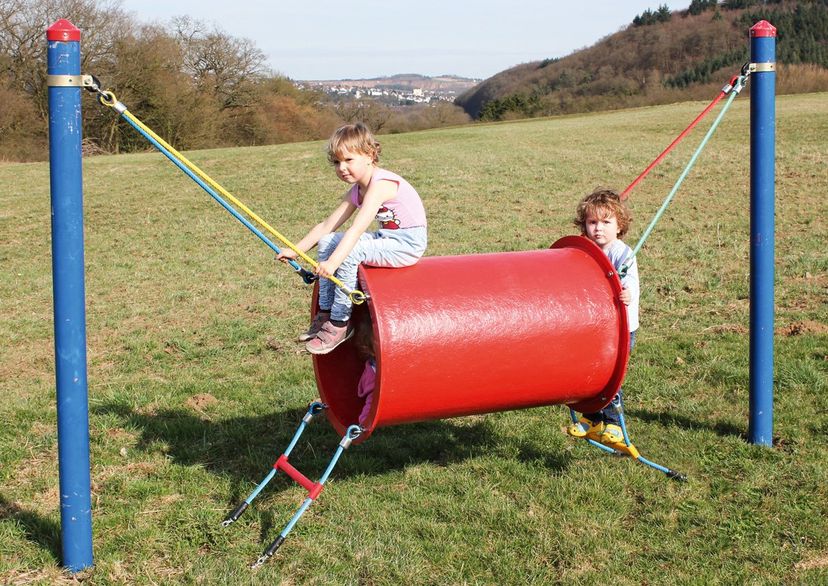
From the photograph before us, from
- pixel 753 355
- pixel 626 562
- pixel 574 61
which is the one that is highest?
pixel 574 61

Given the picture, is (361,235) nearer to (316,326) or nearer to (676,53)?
(316,326)

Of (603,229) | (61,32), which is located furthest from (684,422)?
(61,32)

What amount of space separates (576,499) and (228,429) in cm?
242

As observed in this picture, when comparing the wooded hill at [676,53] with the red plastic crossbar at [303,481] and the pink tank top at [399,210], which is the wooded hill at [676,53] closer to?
the pink tank top at [399,210]

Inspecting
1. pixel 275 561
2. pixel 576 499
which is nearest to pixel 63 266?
pixel 275 561

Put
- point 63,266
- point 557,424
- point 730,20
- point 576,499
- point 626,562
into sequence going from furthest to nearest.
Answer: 1. point 730,20
2. point 557,424
3. point 576,499
4. point 626,562
5. point 63,266

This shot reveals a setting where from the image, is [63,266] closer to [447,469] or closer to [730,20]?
[447,469]

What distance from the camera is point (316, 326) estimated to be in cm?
488

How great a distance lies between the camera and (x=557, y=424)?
19.9 feet

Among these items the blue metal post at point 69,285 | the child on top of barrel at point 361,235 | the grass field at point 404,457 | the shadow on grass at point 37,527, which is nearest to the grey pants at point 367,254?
the child on top of barrel at point 361,235

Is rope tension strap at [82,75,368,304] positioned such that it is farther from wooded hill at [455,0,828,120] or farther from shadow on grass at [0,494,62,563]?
wooded hill at [455,0,828,120]

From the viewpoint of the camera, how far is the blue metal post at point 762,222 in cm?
531

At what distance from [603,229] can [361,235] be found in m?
1.51

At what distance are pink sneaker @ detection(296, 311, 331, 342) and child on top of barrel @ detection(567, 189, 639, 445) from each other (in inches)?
60.2
